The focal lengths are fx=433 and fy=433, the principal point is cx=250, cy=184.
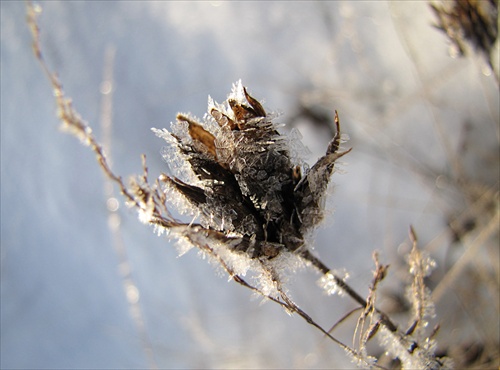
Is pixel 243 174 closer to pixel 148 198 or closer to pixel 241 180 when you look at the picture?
pixel 241 180

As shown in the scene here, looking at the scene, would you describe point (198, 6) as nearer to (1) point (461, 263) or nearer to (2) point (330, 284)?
(1) point (461, 263)

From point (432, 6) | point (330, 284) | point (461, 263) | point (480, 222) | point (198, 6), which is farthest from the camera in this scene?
point (198, 6)

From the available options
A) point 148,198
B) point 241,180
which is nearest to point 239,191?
point 241,180

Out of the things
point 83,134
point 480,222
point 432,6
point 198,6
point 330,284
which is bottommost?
point 330,284

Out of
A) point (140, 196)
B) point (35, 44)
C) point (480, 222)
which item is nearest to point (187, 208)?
point (140, 196)
